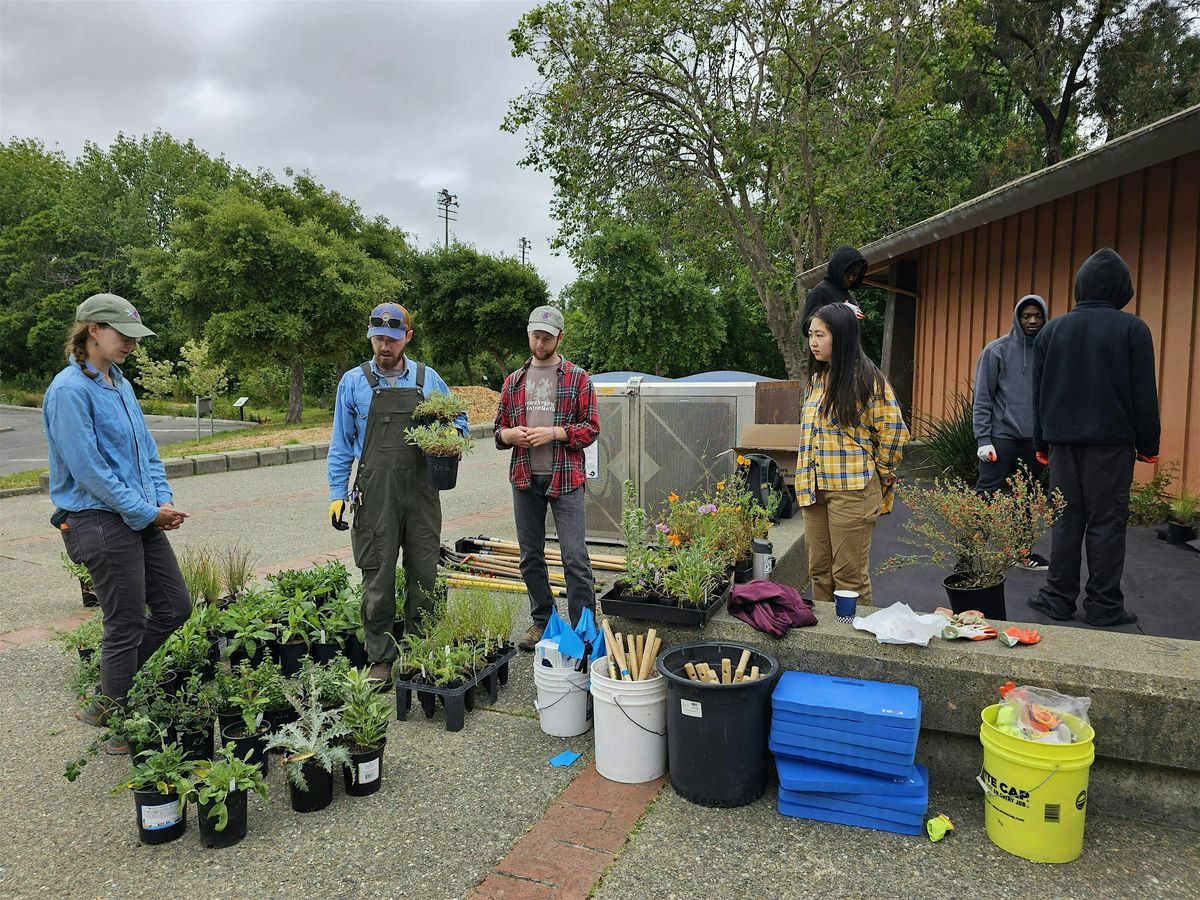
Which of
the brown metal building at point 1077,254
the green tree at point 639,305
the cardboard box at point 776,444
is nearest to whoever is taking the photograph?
the cardboard box at point 776,444

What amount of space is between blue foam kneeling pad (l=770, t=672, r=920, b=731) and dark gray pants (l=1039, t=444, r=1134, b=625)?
1.80 m

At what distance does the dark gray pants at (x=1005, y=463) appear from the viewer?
17.1ft

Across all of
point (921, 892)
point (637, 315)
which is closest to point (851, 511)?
point (921, 892)

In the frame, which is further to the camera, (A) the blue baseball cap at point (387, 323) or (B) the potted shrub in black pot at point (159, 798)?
(A) the blue baseball cap at point (387, 323)

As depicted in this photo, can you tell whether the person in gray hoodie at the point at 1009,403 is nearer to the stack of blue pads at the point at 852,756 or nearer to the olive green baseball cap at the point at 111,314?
the stack of blue pads at the point at 852,756

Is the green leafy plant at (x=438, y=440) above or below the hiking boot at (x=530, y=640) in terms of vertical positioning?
above

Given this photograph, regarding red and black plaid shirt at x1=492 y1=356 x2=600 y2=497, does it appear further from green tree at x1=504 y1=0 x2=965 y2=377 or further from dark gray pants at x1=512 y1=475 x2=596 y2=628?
green tree at x1=504 y1=0 x2=965 y2=377

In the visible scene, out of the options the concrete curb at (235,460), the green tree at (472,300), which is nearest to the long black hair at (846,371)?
the concrete curb at (235,460)

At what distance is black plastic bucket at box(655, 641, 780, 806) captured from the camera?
2.84 meters

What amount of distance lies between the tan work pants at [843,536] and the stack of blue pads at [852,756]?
40.1 inches

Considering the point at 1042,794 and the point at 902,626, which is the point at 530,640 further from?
the point at 1042,794

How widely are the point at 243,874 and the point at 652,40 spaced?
1458 centimetres

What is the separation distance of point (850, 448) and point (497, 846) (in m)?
2.36

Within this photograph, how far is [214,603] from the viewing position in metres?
4.75
